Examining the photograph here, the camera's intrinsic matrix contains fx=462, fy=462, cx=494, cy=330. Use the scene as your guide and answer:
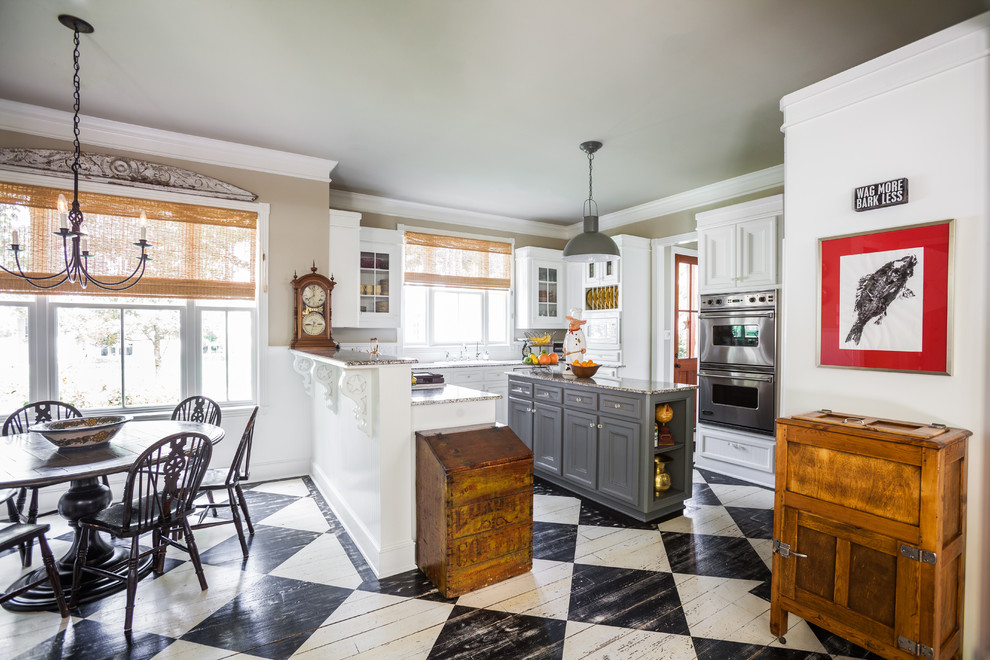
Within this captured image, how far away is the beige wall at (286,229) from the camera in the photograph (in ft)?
13.3

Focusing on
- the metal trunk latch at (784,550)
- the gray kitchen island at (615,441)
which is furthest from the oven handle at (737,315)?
the metal trunk latch at (784,550)

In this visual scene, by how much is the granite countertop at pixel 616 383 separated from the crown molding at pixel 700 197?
2.27 meters

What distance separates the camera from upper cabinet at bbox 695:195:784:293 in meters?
4.00

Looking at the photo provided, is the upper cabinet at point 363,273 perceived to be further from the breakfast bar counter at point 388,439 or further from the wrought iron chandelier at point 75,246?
the breakfast bar counter at point 388,439

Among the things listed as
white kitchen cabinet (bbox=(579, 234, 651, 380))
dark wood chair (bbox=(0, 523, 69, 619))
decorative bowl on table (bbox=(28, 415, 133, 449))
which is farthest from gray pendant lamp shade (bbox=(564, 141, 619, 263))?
dark wood chair (bbox=(0, 523, 69, 619))

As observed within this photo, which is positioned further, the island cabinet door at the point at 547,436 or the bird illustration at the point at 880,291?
the island cabinet door at the point at 547,436

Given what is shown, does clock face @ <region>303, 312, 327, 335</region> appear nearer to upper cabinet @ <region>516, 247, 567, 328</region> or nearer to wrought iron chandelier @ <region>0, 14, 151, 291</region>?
wrought iron chandelier @ <region>0, 14, 151, 291</region>

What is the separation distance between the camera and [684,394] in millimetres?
3408

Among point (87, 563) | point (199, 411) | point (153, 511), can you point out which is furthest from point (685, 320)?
point (87, 563)

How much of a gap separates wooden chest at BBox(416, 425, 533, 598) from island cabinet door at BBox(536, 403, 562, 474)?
133 cm

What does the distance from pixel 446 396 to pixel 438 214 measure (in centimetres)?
353

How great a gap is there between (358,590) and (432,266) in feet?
13.0

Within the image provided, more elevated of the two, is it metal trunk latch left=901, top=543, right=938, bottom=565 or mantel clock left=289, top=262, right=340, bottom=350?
mantel clock left=289, top=262, right=340, bottom=350

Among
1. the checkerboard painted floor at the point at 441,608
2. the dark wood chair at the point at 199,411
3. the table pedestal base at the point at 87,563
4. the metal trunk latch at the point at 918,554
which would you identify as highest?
the dark wood chair at the point at 199,411
